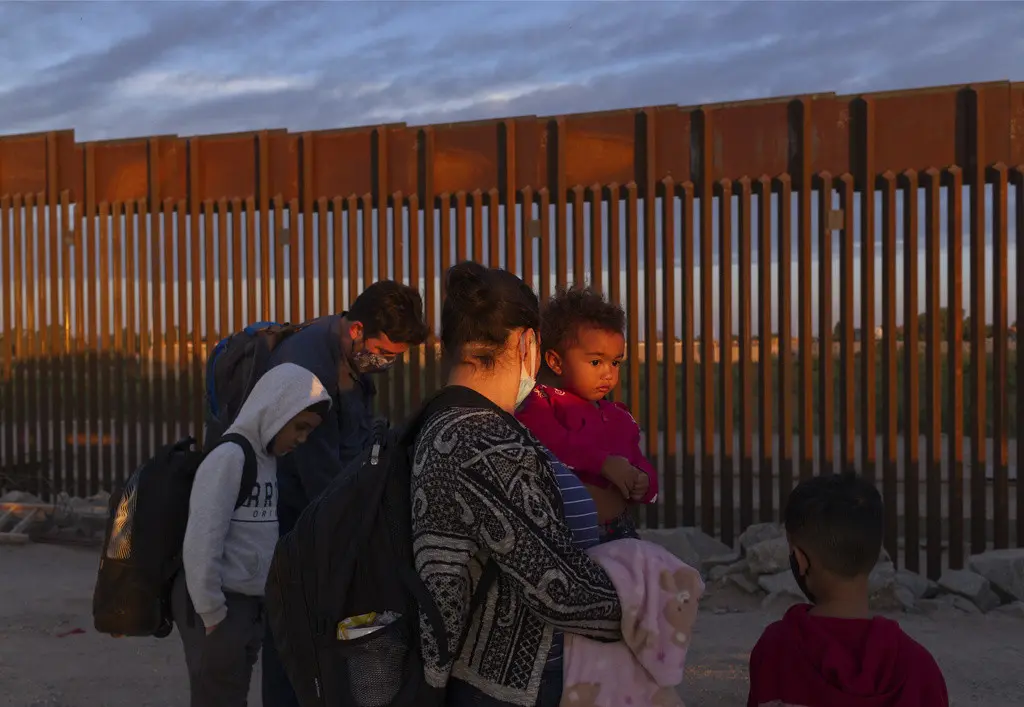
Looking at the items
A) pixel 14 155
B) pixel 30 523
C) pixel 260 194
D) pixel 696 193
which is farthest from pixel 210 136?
pixel 696 193

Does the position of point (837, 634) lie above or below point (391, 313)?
below

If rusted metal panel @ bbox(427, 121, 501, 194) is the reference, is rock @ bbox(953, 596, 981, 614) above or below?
below

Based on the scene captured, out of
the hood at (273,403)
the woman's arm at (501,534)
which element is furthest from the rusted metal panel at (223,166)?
the woman's arm at (501,534)

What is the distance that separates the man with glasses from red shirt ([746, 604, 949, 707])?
177 centimetres

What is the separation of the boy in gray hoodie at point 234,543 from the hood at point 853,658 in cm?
163

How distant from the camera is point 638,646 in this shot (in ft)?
6.20

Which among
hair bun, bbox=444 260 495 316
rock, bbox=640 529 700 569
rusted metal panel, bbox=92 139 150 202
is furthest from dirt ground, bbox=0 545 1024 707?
rusted metal panel, bbox=92 139 150 202

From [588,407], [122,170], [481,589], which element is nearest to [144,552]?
[588,407]

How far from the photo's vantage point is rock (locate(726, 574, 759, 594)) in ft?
22.7

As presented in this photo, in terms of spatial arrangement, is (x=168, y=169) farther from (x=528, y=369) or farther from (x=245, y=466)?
(x=528, y=369)

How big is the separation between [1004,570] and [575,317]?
15.7ft

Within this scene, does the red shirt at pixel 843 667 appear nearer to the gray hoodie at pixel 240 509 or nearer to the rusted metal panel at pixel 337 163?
the gray hoodie at pixel 240 509

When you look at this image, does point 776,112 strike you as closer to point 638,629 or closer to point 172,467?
point 172,467

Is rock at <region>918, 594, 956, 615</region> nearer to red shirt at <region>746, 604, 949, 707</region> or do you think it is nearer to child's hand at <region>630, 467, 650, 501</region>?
child's hand at <region>630, 467, 650, 501</region>
